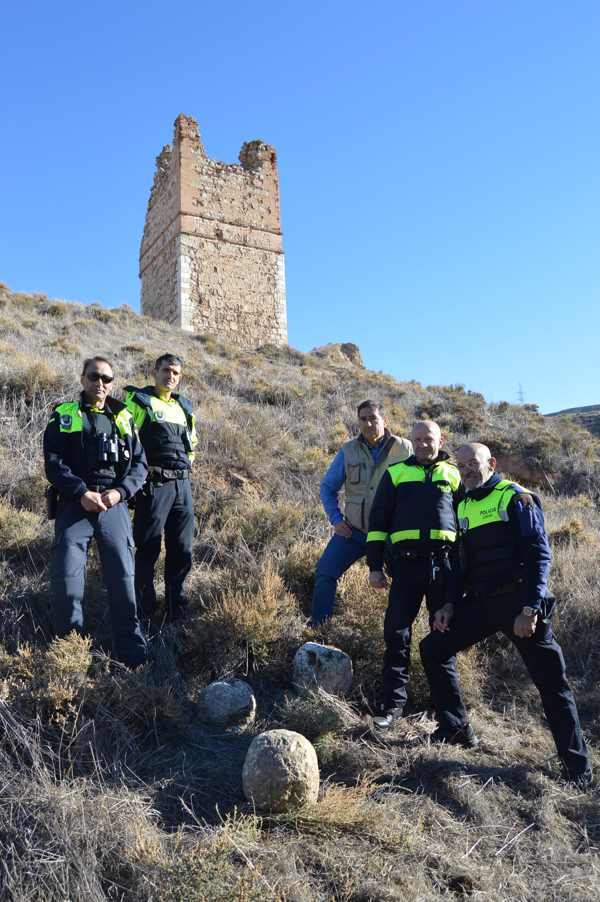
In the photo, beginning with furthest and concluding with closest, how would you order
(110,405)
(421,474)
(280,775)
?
(110,405)
(421,474)
(280,775)

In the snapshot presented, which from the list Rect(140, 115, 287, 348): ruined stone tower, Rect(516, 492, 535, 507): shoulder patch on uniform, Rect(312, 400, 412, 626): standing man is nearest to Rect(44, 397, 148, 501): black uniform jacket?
Rect(312, 400, 412, 626): standing man

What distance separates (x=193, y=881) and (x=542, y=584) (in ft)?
7.45

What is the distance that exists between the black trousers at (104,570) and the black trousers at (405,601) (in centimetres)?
151

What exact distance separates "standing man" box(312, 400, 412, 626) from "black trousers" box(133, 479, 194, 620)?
98cm

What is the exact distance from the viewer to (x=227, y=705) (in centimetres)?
397

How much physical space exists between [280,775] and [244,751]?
67 cm

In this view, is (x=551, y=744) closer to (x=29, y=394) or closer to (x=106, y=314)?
(x=29, y=394)

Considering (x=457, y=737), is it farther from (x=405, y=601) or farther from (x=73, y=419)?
(x=73, y=419)

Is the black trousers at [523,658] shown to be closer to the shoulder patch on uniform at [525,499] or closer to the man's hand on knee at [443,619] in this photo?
the man's hand on knee at [443,619]

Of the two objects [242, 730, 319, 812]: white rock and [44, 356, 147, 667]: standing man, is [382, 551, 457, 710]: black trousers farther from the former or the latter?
[44, 356, 147, 667]: standing man

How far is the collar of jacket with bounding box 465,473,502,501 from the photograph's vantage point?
13.2ft

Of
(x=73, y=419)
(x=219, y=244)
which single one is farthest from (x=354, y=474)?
(x=219, y=244)

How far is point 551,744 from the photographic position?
14.1 feet

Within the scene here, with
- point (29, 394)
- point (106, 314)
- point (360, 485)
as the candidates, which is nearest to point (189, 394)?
point (29, 394)
